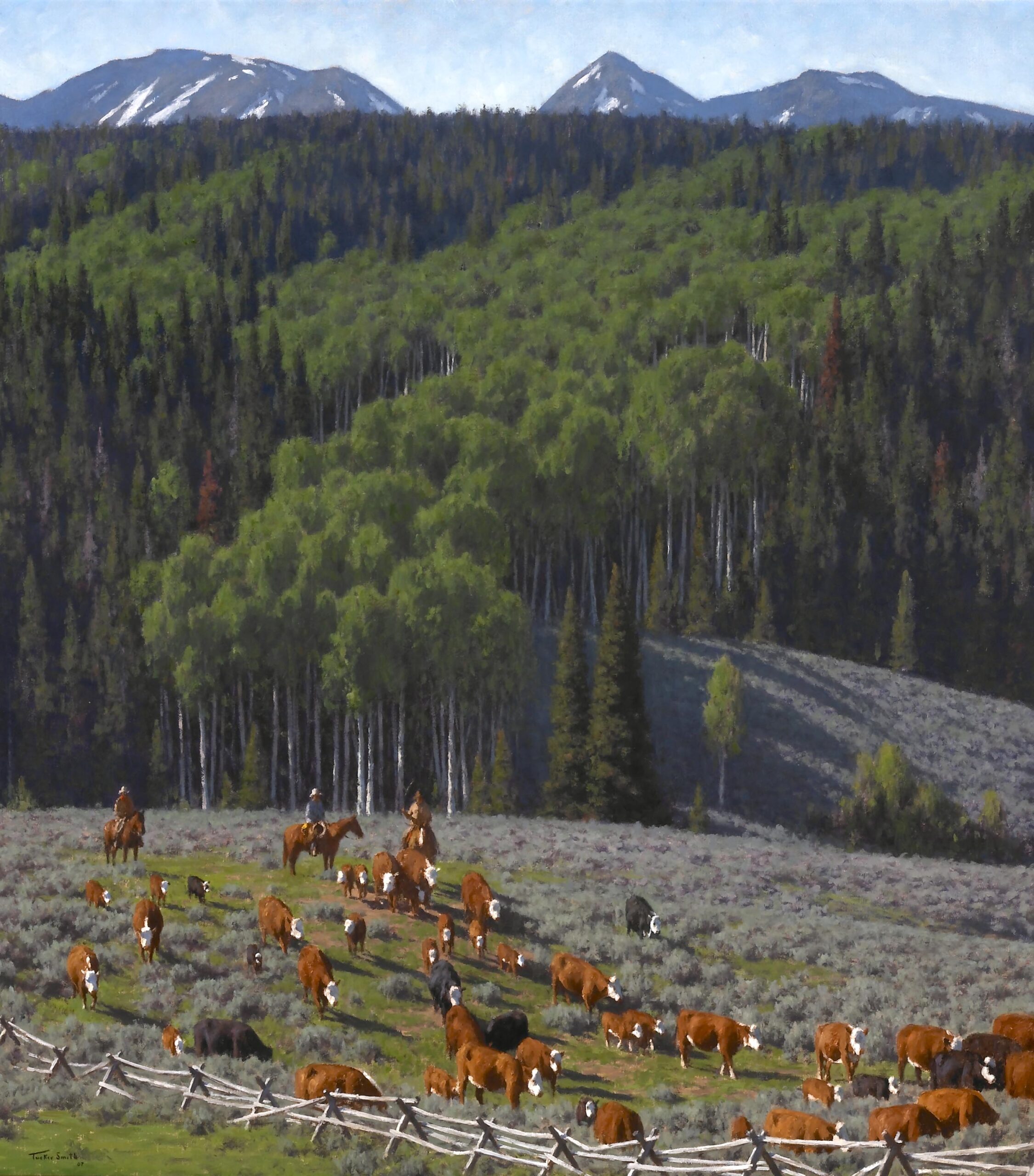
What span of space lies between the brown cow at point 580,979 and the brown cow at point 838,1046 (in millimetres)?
4360

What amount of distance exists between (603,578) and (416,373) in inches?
2075

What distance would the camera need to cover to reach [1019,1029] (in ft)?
71.7

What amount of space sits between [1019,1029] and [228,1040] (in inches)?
507

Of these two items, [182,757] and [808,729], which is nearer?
[808,729]

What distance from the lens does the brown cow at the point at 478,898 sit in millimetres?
28672

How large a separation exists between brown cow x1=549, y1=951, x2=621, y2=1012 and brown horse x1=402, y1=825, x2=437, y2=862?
22.1 feet

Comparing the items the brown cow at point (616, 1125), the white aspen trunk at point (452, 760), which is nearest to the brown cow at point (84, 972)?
the brown cow at point (616, 1125)

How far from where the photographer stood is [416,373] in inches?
5886

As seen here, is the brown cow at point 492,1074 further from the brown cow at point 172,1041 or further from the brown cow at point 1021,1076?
the brown cow at point 1021,1076

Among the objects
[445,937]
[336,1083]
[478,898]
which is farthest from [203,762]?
[336,1083]

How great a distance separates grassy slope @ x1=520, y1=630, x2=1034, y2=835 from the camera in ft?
251

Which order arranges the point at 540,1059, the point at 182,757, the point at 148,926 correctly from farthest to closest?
the point at 182,757 < the point at 148,926 < the point at 540,1059

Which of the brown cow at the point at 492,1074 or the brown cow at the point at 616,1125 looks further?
the brown cow at the point at 492,1074

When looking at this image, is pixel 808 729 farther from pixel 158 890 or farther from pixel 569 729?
pixel 158 890
